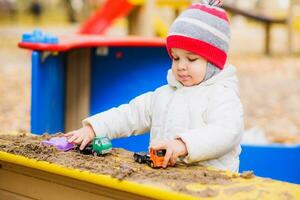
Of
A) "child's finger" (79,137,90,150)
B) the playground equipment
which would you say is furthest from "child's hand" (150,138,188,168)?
"child's finger" (79,137,90,150)

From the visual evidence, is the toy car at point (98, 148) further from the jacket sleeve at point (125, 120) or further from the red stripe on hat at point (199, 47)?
the red stripe on hat at point (199, 47)

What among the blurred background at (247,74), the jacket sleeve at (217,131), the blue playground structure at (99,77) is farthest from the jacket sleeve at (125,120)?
the blurred background at (247,74)

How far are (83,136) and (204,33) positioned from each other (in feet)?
1.41

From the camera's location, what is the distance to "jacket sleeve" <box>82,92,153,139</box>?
1825mm

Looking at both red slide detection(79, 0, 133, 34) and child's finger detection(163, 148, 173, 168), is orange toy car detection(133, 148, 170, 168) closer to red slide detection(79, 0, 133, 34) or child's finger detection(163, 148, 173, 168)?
child's finger detection(163, 148, 173, 168)

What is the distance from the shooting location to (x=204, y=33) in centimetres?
177

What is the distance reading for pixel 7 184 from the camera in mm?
1769

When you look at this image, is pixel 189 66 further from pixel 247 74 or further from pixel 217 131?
pixel 247 74

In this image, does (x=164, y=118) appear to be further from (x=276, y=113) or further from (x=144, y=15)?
(x=276, y=113)

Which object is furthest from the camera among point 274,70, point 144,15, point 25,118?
point 274,70

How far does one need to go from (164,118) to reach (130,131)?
13 centimetres

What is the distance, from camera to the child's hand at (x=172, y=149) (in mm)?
1555

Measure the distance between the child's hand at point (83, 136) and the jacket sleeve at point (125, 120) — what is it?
0.02 m

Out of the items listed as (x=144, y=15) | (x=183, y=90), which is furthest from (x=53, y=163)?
(x=144, y=15)
